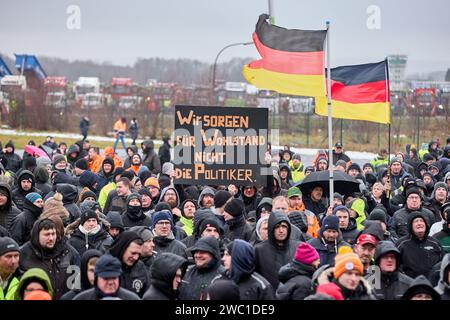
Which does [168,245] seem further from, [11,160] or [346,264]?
[11,160]

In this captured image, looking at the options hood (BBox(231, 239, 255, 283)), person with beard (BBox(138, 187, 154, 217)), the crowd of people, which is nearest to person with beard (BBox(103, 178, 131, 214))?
the crowd of people

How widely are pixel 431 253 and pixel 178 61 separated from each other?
163 metres

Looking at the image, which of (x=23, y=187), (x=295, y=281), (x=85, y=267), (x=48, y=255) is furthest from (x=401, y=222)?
(x=23, y=187)

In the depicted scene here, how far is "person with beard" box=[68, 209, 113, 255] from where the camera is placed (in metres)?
9.13

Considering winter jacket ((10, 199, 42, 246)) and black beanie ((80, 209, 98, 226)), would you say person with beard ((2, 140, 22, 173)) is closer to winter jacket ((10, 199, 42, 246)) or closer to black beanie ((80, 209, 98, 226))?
winter jacket ((10, 199, 42, 246))

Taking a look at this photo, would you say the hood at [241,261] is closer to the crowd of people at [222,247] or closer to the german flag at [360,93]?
the crowd of people at [222,247]

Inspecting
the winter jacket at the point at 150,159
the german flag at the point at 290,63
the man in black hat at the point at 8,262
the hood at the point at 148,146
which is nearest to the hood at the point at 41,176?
the german flag at the point at 290,63

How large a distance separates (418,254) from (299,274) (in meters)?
2.22

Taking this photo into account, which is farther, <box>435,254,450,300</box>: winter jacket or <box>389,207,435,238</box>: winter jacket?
<box>389,207,435,238</box>: winter jacket

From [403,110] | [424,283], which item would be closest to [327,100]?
[424,283]

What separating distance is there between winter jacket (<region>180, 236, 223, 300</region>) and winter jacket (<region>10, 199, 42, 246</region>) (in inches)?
107

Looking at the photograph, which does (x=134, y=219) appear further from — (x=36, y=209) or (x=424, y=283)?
(x=424, y=283)

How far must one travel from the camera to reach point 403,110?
148ft
